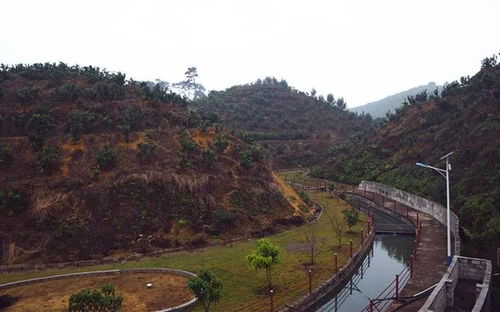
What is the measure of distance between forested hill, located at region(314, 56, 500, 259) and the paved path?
1936 mm

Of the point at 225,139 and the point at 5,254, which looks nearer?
the point at 5,254

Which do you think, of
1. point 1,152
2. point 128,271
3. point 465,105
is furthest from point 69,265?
point 465,105

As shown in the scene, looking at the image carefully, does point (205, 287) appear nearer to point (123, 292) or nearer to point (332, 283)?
point (123, 292)

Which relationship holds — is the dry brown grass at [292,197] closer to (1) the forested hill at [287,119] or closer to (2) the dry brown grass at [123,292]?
(2) the dry brown grass at [123,292]

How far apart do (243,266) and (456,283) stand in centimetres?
1165

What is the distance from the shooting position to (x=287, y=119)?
96062 mm

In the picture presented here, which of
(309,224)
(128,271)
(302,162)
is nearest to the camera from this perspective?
(128,271)

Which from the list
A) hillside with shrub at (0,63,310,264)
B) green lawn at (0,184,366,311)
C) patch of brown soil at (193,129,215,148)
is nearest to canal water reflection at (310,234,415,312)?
green lawn at (0,184,366,311)

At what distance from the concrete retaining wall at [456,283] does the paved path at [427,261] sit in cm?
123

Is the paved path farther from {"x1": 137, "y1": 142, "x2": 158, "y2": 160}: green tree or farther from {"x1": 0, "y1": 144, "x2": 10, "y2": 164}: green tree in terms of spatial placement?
{"x1": 0, "y1": 144, "x2": 10, "y2": 164}: green tree

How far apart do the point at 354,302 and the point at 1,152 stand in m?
28.1

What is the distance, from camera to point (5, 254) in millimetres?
25984

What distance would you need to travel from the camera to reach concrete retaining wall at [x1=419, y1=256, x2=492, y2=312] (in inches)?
638

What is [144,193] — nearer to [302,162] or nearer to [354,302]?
[354,302]
